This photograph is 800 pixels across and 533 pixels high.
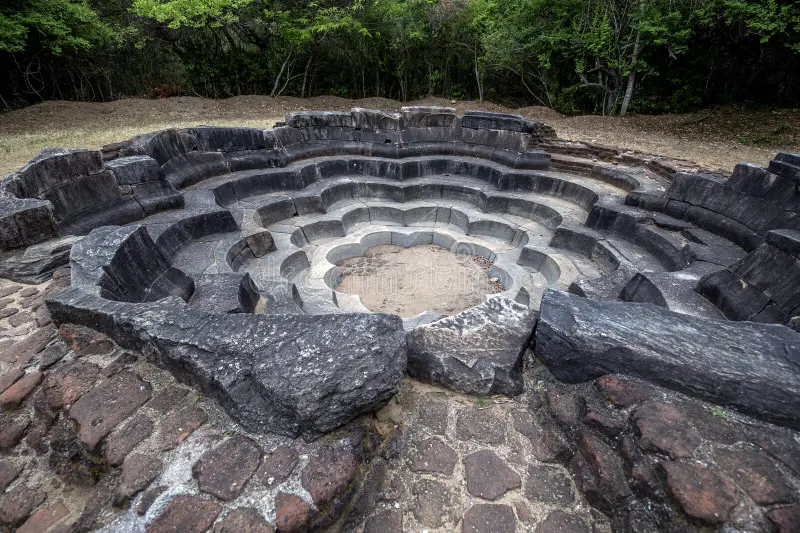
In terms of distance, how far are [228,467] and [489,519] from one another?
1225 millimetres

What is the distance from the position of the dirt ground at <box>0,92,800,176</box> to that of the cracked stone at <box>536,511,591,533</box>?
8.32 meters

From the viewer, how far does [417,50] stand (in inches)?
713

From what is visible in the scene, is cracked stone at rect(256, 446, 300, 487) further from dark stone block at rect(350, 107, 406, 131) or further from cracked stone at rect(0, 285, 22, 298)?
dark stone block at rect(350, 107, 406, 131)

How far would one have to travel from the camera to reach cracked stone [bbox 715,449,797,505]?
1.58 m

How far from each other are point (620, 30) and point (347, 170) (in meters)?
10.5

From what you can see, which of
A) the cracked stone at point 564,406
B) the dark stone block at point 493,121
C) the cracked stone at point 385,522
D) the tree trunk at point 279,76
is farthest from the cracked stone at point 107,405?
the tree trunk at point 279,76

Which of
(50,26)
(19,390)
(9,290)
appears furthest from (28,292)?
(50,26)

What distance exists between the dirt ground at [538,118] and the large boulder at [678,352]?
7084 mm

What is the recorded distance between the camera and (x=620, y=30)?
39.8 ft

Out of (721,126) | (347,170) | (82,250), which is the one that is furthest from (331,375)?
(721,126)

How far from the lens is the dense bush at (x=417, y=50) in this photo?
453 inches

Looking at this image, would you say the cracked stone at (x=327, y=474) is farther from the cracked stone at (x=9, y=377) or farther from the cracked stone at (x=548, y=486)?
the cracked stone at (x=9, y=377)

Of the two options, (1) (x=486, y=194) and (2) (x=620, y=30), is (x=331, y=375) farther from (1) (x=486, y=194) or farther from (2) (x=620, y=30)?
(2) (x=620, y=30)

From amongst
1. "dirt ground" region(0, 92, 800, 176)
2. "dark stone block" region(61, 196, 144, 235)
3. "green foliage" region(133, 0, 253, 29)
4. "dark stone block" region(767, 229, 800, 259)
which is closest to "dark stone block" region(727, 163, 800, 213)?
"dark stone block" region(767, 229, 800, 259)
